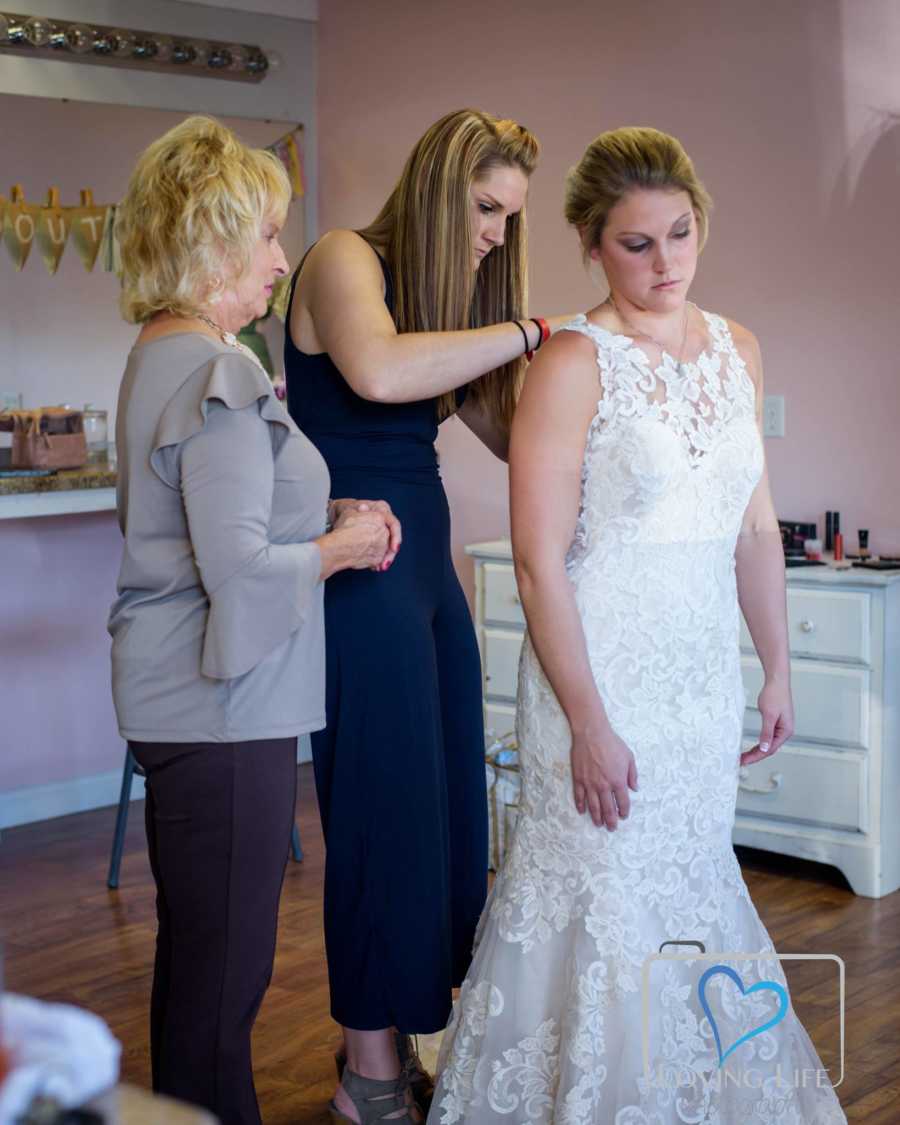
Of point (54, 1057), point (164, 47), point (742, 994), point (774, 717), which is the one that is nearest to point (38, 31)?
point (164, 47)

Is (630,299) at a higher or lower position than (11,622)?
higher

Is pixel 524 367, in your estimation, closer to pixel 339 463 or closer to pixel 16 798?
pixel 339 463

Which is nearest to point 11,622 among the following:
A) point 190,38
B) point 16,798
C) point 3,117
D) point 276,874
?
point 16,798

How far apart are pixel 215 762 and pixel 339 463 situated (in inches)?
22.7

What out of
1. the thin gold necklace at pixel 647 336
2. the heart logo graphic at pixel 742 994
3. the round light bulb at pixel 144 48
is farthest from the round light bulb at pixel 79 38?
the heart logo graphic at pixel 742 994

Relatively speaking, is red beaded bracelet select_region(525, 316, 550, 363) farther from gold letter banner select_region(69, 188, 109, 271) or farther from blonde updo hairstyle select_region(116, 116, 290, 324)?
gold letter banner select_region(69, 188, 109, 271)

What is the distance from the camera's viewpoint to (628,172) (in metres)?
1.88

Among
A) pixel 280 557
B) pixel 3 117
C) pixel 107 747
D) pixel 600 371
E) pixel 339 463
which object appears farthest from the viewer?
pixel 107 747

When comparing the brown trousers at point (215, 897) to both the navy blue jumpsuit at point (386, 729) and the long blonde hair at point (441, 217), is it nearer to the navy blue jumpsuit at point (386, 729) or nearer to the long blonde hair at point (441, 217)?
the navy blue jumpsuit at point (386, 729)

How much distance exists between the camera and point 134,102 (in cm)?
433

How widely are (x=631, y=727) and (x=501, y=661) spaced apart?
2.07 meters

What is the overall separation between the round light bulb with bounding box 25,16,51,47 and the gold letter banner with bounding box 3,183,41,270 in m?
0.39

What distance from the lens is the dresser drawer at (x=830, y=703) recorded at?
3.46 metres

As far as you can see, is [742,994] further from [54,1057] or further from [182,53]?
[182,53]
